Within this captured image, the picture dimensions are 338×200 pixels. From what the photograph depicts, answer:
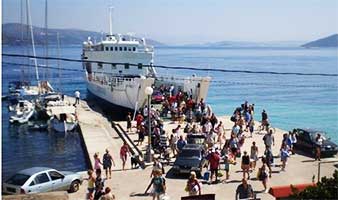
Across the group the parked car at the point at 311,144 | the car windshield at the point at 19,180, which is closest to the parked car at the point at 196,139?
the parked car at the point at 311,144

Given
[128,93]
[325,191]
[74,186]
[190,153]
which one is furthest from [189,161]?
[128,93]

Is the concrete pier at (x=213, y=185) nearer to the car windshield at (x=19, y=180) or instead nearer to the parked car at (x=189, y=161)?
Answer: the parked car at (x=189, y=161)

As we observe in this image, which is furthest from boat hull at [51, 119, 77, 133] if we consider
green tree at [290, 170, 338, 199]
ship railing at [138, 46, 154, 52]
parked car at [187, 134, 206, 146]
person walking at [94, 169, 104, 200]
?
green tree at [290, 170, 338, 199]

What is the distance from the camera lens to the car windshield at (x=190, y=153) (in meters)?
18.3

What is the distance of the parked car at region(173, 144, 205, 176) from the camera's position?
17578 millimetres

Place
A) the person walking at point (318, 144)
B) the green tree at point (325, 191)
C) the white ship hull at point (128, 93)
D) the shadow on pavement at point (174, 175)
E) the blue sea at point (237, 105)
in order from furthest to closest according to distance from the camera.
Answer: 1. the white ship hull at point (128, 93)
2. the blue sea at point (237, 105)
3. the person walking at point (318, 144)
4. the shadow on pavement at point (174, 175)
5. the green tree at point (325, 191)

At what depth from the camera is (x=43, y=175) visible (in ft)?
52.6

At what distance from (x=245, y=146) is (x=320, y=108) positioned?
34.7 metres

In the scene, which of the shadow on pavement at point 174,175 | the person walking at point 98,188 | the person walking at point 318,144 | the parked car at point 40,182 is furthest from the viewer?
the person walking at point 318,144

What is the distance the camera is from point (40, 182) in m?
15.8

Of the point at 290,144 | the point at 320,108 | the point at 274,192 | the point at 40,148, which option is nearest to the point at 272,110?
the point at 320,108

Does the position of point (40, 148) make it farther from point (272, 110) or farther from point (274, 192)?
point (272, 110)

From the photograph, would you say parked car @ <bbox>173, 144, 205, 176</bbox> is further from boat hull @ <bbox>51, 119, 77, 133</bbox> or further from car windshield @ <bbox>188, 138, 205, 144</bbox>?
boat hull @ <bbox>51, 119, 77, 133</bbox>

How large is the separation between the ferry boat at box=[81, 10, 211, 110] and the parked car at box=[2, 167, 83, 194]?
62.7 ft
